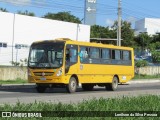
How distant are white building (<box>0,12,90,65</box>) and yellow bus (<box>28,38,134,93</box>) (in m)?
20.3

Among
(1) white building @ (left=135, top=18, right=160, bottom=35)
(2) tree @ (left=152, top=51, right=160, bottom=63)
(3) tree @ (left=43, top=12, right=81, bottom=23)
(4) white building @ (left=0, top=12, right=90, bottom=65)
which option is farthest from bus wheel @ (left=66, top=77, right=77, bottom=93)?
(1) white building @ (left=135, top=18, right=160, bottom=35)

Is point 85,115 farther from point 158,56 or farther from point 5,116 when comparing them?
point 158,56

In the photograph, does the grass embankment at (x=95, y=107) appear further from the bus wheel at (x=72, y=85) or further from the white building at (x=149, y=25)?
the white building at (x=149, y=25)

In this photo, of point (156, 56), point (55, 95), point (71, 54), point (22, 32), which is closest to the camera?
point (55, 95)

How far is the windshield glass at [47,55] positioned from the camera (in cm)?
2503

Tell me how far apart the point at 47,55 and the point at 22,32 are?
30813 millimetres

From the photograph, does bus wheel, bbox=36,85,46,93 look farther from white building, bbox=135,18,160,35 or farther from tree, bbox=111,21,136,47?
white building, bbox=135,18,160,35

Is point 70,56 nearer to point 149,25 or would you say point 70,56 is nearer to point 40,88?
point 40,88

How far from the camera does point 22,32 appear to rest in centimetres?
5541

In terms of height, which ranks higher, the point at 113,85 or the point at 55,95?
the point at 113,85

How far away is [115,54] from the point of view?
30.6m

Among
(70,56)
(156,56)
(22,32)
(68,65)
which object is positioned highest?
(22,32)

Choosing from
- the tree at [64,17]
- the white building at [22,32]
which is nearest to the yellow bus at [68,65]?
the white building at [22,32]

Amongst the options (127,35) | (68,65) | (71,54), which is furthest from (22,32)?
(127,35)
